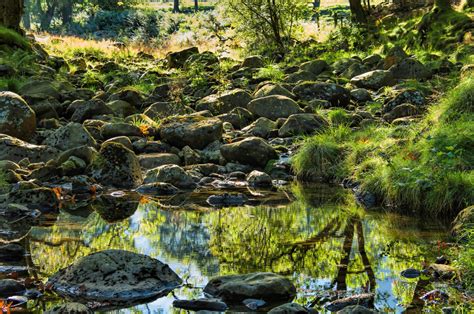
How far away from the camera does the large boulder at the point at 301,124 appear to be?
12680mm

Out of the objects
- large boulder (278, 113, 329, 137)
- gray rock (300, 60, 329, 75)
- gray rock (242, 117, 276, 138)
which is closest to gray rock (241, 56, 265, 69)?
gray rock (300, 60, 329, 75)

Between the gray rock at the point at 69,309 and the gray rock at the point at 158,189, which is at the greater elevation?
the gray rock at the point at 69,309

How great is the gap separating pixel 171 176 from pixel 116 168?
2.82ft

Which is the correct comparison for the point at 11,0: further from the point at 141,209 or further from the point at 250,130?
the point at 141,209

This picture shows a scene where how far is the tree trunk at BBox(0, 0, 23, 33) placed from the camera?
21.6 meters

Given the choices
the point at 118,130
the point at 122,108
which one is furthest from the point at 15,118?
the point at 122,108

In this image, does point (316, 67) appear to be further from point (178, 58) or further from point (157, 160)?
point (157, 160)

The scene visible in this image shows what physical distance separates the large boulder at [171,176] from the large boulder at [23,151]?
1.87 meters

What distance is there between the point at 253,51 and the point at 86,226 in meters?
17.9

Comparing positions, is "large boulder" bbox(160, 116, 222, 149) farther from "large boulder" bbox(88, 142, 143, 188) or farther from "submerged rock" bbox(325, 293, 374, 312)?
"submerged rock" bbox(325, 293, 374, 312)

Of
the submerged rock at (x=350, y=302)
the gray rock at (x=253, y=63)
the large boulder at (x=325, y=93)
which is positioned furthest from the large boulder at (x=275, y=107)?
the submerged rock at (x=350, y=302)

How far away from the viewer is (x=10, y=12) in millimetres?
21719

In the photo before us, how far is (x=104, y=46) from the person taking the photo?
3117cm

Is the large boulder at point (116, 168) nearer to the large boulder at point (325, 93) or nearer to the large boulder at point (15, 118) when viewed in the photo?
the large boulder at point (15, 118)
